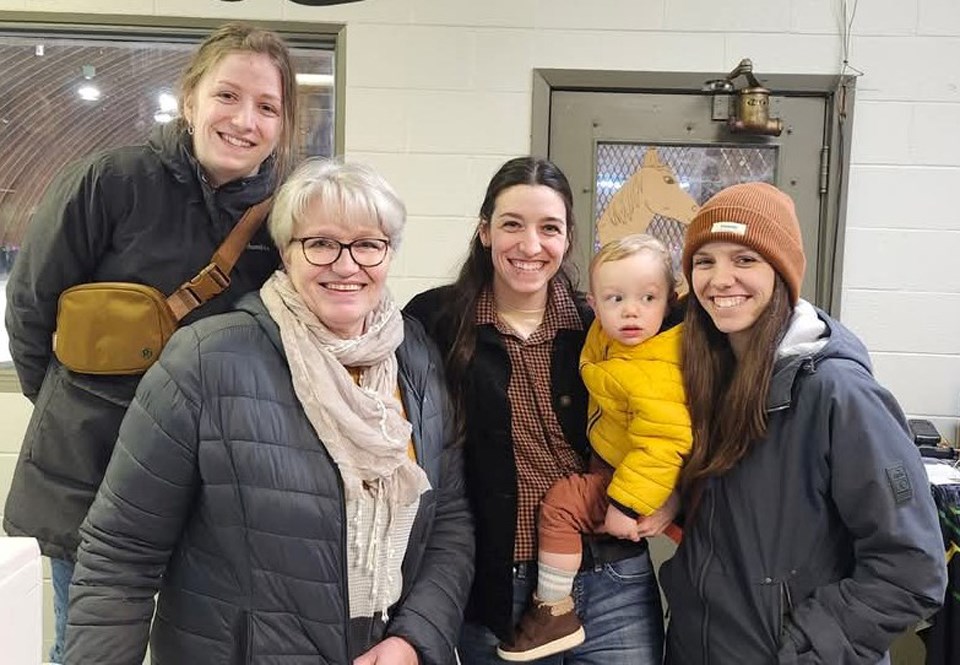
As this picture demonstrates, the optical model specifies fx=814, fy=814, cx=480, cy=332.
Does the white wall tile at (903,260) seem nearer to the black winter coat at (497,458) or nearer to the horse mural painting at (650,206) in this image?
the horse mural painting at (650,206)

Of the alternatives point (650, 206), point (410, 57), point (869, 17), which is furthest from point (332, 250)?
point (869, 17)

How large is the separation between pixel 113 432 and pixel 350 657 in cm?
66

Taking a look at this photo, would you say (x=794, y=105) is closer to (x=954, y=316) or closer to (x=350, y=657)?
(x=954, y=316)

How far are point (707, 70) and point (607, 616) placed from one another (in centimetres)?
184

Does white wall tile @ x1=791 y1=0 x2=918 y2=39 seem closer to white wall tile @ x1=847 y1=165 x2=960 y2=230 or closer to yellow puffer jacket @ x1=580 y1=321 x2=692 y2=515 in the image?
white wall tile @ x1=847 y1=165 x2=960 y2=230

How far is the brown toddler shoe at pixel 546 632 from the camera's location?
1.55 m

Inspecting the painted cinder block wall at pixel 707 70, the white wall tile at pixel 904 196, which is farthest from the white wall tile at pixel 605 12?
the white wall tile at pixel 904 196

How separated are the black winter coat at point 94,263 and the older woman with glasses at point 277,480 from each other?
28 cm

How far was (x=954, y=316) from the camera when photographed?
270cm

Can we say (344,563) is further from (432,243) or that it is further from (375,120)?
(375,120)

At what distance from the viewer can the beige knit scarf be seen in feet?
4.25

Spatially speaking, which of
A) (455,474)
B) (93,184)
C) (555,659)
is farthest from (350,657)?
(93,184)

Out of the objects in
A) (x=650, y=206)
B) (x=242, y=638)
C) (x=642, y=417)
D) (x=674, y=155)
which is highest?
(x=674, y=155)

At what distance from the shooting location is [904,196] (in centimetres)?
269
